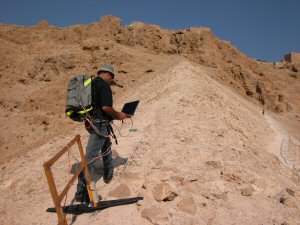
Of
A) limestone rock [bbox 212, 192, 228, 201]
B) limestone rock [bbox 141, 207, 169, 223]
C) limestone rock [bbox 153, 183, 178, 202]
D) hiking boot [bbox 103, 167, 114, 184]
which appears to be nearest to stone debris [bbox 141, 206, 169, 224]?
limestone rock [bbox 141, 207, 169, 223]

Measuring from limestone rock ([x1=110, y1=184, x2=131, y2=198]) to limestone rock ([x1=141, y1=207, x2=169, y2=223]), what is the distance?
62cm

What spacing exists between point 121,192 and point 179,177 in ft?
3.28

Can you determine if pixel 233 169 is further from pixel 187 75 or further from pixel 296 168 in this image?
pixel 187 75

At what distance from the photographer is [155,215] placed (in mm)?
4578

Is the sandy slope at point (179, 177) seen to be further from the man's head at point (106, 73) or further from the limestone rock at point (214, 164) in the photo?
the man's head at point (106, 73)

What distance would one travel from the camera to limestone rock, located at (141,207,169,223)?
4.53 meters

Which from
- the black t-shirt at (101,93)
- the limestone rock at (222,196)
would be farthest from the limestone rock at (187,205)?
the black t-shirt at (101,93)

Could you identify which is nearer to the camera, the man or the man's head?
the man

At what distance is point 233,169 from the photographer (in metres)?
6.17

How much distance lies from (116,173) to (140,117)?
12.7 feet

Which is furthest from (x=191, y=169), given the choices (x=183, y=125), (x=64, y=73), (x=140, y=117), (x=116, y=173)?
(x=64, y=73)

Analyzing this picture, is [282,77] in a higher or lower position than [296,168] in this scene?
higher

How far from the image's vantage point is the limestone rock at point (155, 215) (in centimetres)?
453

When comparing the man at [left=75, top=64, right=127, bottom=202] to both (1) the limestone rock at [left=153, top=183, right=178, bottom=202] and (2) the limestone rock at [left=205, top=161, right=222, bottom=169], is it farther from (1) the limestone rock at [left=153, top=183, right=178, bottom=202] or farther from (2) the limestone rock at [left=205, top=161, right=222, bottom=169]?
(2) the limestone rock at [left=205, top=161, right=222, bottom=169]
